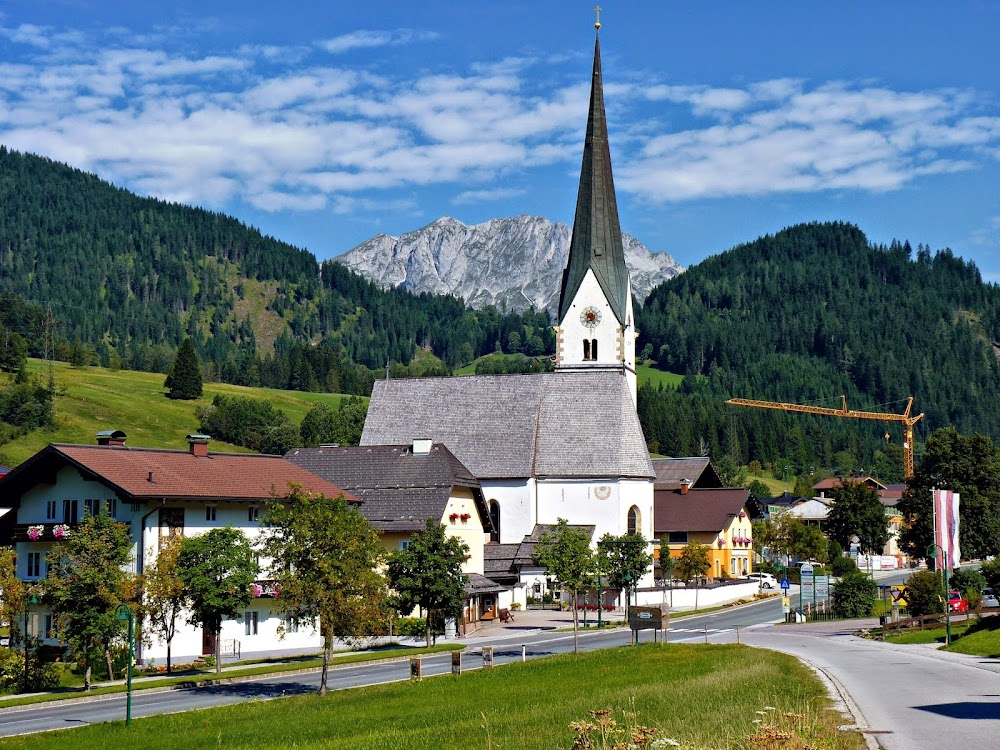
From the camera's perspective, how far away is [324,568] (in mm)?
42188

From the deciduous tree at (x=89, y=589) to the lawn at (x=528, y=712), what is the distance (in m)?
10.8

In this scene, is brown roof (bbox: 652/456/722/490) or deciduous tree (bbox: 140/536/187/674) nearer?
deciduous tree (bbox: 140/536/187/674)

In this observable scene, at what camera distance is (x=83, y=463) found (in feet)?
181

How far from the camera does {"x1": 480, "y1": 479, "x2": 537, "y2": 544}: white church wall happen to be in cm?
8800

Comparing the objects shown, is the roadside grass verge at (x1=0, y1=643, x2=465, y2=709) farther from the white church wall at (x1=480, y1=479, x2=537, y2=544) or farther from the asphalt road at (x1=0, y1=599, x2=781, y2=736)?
the white church wall at (x1=480, y1=479, x2=537, y2=544)

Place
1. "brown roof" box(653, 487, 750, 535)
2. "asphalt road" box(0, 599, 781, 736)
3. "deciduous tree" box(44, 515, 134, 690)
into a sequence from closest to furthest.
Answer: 1. "asphalt road" box(0, 599, 781, 736)
2. "deciduous tree" box(44, 515, 134, 690)
3. "brown roof" box(653, 487, 750, 535)

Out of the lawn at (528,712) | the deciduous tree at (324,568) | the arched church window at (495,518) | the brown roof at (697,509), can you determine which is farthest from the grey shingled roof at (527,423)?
the lawn at (528,712)

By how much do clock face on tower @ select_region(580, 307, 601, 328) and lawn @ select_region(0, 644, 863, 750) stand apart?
2299 inches

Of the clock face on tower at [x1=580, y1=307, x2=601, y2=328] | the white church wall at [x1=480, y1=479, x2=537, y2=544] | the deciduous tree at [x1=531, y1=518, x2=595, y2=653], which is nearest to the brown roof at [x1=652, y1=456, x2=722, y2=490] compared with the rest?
the clock face on tower at [x1=580, y1=307, x2=601, y2=328]

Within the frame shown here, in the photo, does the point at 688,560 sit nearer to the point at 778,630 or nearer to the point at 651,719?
the point at 778,630

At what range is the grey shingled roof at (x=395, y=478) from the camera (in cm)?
6981

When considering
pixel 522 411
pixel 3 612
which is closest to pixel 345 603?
pixel 3 612

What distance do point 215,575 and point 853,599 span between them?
115 ft

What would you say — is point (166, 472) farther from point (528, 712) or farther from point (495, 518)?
point (495, 518)
